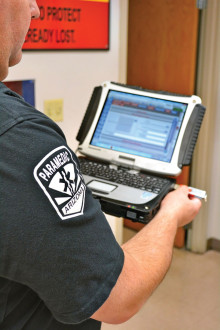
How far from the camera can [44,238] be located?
61 centimetres

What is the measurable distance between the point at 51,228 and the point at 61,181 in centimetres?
7

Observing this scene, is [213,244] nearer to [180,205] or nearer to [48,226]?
[180,205]

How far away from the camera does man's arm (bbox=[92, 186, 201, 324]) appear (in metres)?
0.73

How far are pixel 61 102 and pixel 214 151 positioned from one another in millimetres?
1104

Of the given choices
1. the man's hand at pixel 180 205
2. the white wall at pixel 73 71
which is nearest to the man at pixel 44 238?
the man's hand at pixel 180 205

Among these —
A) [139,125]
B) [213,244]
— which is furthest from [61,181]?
[213,244]

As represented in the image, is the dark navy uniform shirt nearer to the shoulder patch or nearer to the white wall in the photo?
the shoulder patch

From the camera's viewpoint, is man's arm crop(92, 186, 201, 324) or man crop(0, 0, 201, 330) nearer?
man crop(0, 0, 201, 330)

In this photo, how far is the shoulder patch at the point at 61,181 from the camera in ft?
2.00

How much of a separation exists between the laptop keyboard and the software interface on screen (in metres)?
0.07

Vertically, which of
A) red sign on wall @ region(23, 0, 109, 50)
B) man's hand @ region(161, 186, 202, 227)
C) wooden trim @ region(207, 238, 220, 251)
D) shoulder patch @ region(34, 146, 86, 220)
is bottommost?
wooden trim @ region(207, 238, 220, 251)

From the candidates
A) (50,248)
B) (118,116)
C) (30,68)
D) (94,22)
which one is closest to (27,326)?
(50,248)

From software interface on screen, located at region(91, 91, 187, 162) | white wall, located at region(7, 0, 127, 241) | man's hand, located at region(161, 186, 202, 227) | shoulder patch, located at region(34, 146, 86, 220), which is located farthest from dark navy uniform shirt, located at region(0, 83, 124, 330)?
white wall, located at region(7, 0, 127, 241)

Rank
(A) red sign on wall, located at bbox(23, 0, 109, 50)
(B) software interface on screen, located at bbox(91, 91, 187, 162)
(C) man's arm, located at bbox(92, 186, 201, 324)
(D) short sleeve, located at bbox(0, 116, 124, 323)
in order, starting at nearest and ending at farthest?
(D) short sleeve, located at bbox(0, 116, 124, 323) < (C) man's arm, located at bbox(92, 186, 201, 324) < (B) software interface on screen, located at bbox(91, 91, 187, 162) < (A) red sign on wall, located at bbox(23, 0, 109, 50)
